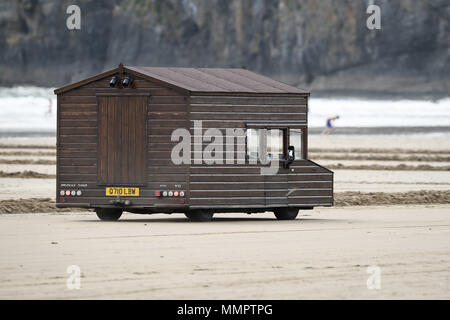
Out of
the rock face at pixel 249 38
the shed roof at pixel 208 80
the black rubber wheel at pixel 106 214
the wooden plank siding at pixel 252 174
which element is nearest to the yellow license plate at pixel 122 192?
the black rubber wheel at pixel 106 214

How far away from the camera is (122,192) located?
2217 centimetres

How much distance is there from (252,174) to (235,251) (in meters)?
5.38

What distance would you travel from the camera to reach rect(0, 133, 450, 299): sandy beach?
13961mm

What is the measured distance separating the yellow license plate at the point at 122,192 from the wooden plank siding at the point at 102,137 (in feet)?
0.30

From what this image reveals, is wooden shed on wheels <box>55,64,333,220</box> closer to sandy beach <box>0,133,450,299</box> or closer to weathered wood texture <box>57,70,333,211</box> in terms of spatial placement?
weathered wood texture <box>57,70,333,211</box>

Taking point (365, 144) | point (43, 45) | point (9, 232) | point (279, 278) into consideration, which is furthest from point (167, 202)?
point (43, 45)

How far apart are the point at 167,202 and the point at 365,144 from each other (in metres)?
35.5

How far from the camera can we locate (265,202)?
22.8m

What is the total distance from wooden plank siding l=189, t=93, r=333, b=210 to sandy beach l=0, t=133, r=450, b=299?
43 cm

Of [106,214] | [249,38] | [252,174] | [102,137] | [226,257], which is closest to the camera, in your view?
[226,257]

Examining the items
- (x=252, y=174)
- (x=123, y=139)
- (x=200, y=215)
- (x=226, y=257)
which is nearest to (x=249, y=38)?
(x=252, y=174)

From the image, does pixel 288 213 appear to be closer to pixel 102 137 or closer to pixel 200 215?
pixel 200 215

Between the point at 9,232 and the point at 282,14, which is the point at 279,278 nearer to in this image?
the point at 9,232

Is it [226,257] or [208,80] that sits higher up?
[208,80]
